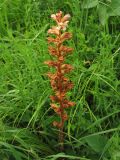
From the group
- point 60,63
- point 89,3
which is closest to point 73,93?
point 60,63

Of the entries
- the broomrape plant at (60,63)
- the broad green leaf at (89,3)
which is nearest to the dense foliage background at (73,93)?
the broad green leaf at (89,3)

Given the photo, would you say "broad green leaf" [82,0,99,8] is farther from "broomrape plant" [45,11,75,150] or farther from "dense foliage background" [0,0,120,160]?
→ "broomrape plant" [45,11,75,150]

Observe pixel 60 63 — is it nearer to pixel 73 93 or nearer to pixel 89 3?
pixel 73 93

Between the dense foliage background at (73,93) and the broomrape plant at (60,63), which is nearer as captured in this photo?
the broomrape plant at (60,63)

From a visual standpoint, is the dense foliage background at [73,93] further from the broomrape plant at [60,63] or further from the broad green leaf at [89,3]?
the broomrape plant at [60,63]

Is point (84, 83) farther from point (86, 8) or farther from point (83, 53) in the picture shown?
point (86, 8)

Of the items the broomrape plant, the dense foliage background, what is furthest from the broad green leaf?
the broomrape plant

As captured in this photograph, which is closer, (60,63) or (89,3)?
(60,63)

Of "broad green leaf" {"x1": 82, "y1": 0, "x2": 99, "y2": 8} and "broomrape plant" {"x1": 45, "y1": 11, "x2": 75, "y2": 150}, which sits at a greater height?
"broad green leaf" {"x1": 82, "y1": 0, "x2": 99, "y2": 8}

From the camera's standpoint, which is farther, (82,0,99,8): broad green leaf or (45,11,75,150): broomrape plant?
(82,0,99,8): broad green leaf
